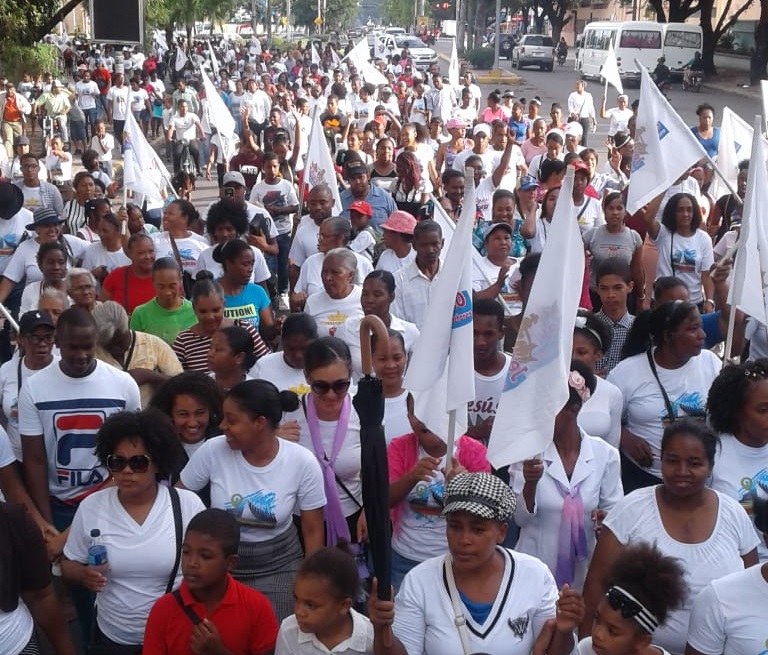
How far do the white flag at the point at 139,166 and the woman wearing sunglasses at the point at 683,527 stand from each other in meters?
6.94

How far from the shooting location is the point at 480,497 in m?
3.49

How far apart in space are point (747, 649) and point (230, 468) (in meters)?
2.02

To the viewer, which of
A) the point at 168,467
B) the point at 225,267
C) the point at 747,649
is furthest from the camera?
the point at 225,267

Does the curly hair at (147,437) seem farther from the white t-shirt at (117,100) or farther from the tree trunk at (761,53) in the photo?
the tree trunk at (761,53)

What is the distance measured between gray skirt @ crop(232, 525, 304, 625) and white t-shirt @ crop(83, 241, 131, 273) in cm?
411

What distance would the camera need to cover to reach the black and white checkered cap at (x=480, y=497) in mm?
3463

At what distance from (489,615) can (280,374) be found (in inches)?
90.7

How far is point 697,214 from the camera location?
25.7 ft

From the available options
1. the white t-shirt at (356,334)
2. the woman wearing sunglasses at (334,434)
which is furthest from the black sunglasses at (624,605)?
the white t-shirt at (356,334)

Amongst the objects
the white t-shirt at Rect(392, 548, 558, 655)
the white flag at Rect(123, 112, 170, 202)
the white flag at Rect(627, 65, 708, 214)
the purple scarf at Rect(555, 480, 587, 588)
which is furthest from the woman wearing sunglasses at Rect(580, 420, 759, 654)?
the white flag at Rect(123, 112, 170, 202)

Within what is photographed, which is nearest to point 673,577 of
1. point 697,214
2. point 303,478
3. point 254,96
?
point 303,478

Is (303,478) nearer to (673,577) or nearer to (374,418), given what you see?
(374,418)

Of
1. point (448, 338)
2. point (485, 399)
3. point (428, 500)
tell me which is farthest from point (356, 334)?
point (428, 500)

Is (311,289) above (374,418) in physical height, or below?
below
